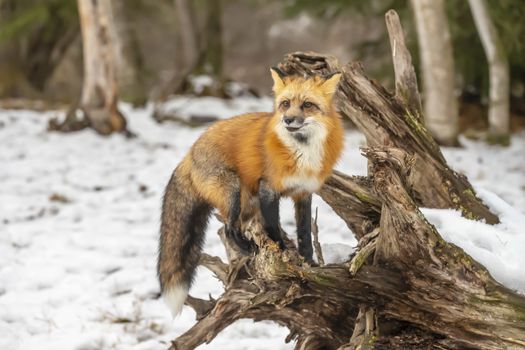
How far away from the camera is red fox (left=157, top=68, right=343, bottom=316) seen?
12.7 ft

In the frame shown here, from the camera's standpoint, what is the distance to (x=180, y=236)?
4316 millimetres

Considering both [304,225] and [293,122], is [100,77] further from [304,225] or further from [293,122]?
[293,122]

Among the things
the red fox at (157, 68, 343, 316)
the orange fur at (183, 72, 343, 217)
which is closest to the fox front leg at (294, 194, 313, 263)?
the red fox at (157, 68, 343, 316)

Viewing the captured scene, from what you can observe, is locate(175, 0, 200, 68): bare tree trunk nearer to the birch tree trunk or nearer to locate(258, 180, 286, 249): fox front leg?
the birch tree trunk

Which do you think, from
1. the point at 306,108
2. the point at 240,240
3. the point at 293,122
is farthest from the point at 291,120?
the point at 240,240

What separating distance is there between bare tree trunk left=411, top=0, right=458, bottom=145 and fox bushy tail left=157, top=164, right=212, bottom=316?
21.2 ft

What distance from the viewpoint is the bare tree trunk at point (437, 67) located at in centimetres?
954

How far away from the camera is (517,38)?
10633 mm

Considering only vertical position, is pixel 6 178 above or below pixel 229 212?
below

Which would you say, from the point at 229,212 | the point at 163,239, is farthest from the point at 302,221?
the point at 163,239

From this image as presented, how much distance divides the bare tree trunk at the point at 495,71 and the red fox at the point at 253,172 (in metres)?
6.86

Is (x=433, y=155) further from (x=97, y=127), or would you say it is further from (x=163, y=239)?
(x=97, y=127)

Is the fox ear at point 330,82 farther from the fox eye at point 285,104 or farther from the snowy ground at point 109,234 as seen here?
the snowy ground at point 109,234

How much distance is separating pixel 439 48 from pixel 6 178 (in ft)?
23.2
